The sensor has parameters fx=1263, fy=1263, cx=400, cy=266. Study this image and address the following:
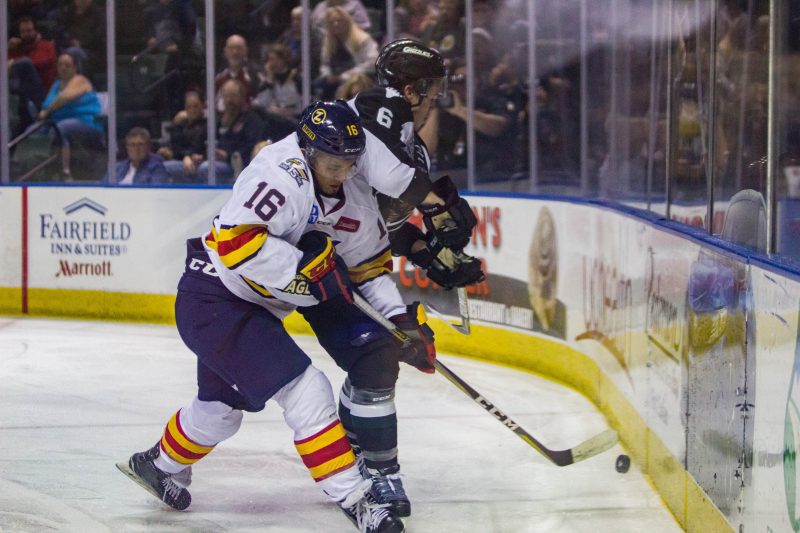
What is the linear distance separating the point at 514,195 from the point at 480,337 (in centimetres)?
67

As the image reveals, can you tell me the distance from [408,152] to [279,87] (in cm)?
417

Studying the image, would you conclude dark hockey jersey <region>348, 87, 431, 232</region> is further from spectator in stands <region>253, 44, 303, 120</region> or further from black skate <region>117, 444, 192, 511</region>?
spectator in stands <region>253, 44, 303, 120</region>

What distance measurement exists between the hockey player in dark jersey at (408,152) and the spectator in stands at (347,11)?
3766 mm

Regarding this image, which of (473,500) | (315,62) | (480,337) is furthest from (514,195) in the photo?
(473,500)

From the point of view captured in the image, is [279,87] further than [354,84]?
A: Yes

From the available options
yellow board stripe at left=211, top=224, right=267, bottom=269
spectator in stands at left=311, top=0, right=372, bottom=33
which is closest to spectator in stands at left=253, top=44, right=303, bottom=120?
spectator in stands at left=311, top=0, right=372, bottom=33

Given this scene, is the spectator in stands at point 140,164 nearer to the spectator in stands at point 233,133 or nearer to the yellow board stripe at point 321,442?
the spectator in stands at point 233,133

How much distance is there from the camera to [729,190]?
3025mm

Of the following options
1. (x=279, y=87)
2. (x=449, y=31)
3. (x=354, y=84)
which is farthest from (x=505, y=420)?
(x=279, y=87)

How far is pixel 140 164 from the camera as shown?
743cm

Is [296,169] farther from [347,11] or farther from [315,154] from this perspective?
[347,11]

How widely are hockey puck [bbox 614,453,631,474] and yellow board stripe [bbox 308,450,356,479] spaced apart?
107cm

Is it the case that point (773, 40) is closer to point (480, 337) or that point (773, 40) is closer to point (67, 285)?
point (480, 337)

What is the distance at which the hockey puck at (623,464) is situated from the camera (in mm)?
3705
